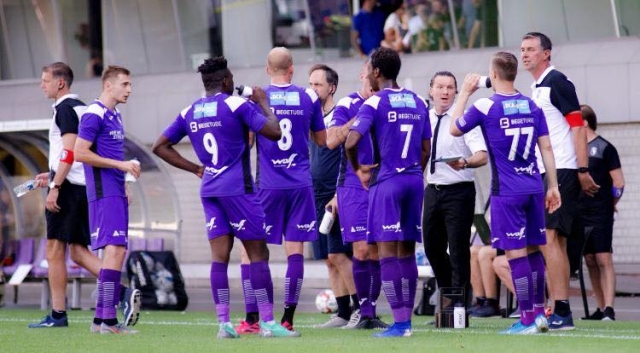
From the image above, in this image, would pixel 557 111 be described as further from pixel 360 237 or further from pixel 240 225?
pixel 240 225

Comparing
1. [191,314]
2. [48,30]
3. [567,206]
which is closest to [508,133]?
[567,206]

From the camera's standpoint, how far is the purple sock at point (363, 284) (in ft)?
42.8

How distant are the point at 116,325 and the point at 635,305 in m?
8.76

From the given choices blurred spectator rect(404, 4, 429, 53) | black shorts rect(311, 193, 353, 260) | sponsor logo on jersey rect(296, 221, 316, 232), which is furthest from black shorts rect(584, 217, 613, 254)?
blurred spectator rect(404, 4, 429, 53)

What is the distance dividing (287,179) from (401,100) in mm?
1300

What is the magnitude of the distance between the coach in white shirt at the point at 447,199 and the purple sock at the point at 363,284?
79 cm

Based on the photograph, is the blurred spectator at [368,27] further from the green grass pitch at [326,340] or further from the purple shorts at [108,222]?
the purple shorts at [108,222]

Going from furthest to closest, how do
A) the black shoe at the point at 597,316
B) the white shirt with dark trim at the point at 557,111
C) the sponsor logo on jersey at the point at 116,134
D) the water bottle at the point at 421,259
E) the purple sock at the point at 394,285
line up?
the water bottle at the point at 421,259, the black shoe at the point at 597,316, the white shirt with dark trim at the point at 557,111, the sponsor logo on jersey at the point at 116,134, the purple sock at the point at 394,285

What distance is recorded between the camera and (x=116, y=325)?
41.6 ft

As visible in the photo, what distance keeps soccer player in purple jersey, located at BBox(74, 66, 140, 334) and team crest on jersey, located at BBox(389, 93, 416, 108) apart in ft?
7.91

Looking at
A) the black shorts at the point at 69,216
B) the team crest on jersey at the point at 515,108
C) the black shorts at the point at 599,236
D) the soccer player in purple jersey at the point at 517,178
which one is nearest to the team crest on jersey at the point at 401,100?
the soccer player in purple jersey at the point at 517,178

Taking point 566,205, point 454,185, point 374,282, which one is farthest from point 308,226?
point 566,205

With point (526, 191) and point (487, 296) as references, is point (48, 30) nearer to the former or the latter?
point (487, 296)

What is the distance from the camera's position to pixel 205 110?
11.8m
